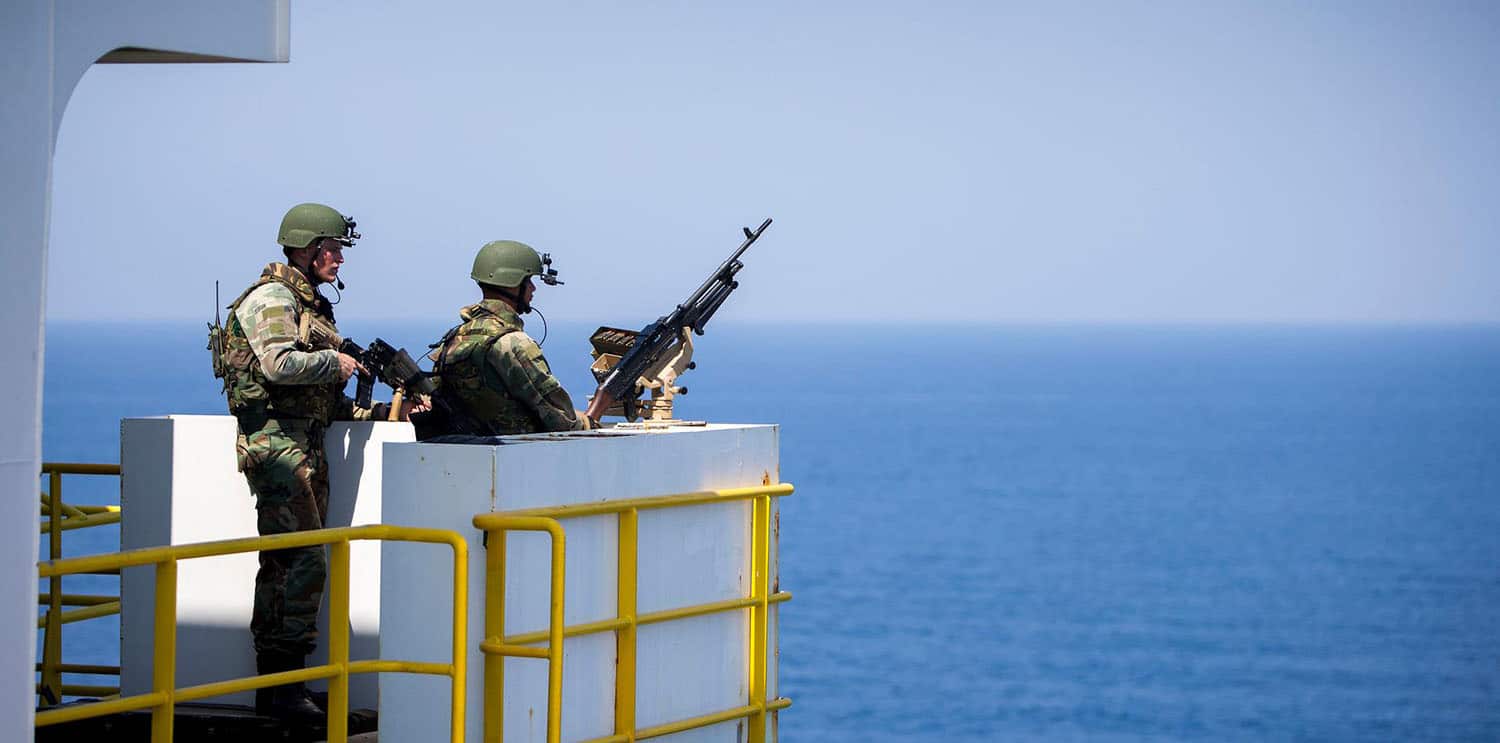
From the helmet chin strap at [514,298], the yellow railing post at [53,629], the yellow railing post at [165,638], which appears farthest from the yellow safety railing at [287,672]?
the yellow railing post at [53,629]

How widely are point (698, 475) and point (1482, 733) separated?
118956 millimetres

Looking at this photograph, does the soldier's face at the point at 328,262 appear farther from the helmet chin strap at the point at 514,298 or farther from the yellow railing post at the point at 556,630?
the yellow railing post at the point at 556,630

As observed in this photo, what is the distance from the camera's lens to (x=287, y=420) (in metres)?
8.73

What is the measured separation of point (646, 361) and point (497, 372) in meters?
1.63

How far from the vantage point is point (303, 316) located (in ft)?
28.7

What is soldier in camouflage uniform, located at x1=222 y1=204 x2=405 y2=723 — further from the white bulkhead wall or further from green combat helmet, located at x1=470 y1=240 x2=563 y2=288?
the white bulkhead wall

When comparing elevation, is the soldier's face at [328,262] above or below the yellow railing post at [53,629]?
above

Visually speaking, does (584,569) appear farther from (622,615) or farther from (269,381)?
(269,381)

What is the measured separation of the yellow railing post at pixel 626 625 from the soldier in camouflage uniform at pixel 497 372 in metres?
0.94

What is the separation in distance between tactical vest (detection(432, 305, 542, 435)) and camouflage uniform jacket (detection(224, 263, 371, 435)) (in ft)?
1.83

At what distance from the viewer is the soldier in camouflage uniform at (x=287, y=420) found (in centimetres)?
858

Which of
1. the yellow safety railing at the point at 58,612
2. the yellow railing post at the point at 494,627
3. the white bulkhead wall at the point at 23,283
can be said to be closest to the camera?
the white bulkhead wall at the point at 23,283

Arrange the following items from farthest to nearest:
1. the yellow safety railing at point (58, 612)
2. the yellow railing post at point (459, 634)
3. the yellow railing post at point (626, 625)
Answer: the yellow safety railing at point (58, 612) → the yellow railing post at point (626, 625) → the yellow railing post at point (459, 634)

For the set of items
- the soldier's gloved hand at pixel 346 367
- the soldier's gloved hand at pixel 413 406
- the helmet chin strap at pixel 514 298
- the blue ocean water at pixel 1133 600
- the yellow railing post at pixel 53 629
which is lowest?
the blue ocean water at pixel 1133 600
